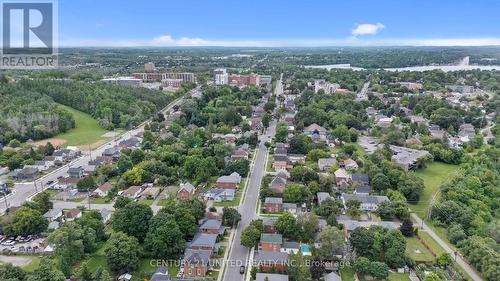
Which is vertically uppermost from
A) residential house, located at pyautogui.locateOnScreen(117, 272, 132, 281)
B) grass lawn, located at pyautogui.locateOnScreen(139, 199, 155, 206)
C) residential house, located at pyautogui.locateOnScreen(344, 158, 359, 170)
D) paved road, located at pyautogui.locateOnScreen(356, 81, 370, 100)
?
paved road, located at pyautogui.locateOnScreen(356, 81, 370, 100)

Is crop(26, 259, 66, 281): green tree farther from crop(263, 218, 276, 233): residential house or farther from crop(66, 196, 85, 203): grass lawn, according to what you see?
crop(66, 196, 85, 203): grass lawn

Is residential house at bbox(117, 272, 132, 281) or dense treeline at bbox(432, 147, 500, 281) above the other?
dense treeline at bbox(432, 147, 500, 281)

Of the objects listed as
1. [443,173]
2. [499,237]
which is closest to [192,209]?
[499,237]

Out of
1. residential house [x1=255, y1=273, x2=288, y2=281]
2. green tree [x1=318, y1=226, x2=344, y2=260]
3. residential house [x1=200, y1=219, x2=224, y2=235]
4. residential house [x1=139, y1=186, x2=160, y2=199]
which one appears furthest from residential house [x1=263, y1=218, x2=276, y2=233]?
residential house [x1=139, y1=186, x2=160, y2=199]

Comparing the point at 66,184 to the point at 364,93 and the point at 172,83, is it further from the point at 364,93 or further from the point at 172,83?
the point at 364,93

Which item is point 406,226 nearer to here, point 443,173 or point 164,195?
point 443,173

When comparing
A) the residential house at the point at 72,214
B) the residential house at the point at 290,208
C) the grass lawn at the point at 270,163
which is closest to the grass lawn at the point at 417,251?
the residential house at the point at 290,208

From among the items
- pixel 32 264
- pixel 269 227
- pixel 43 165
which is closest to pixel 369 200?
pixel 269 227
